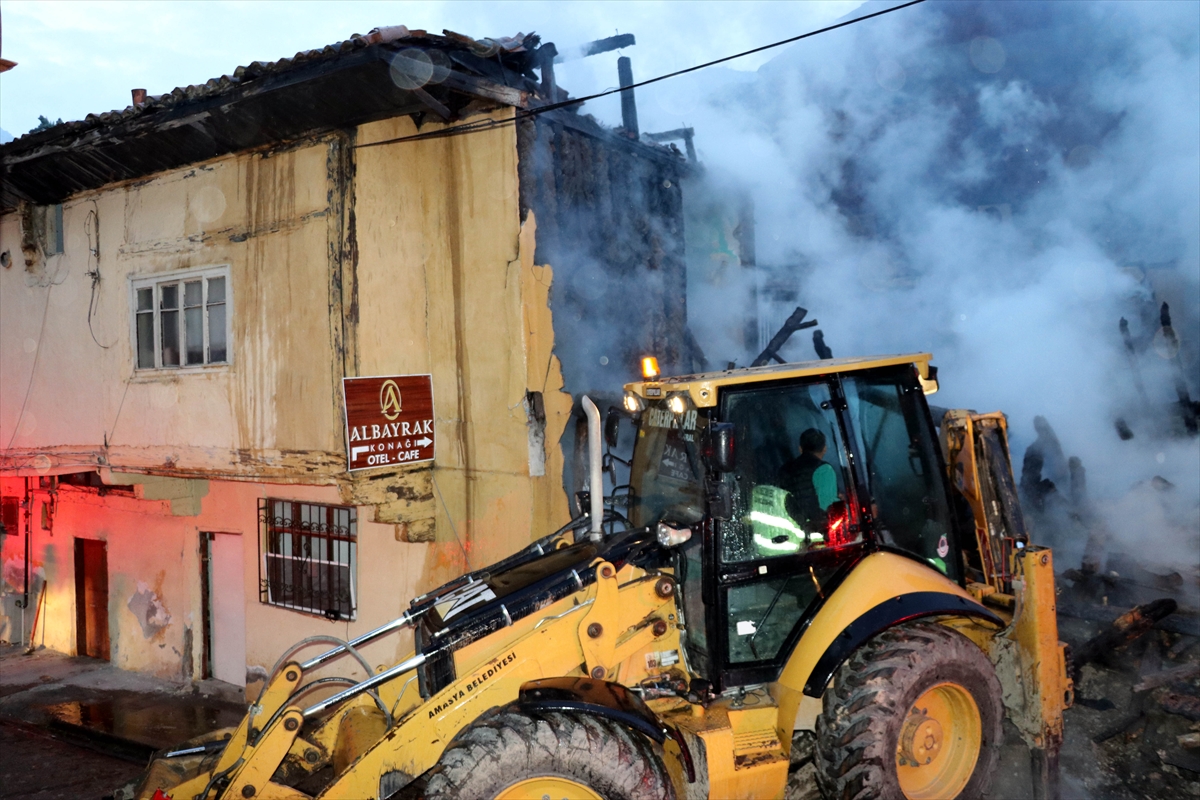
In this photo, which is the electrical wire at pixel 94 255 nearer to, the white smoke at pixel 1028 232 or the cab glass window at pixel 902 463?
the white smoke at pixel 1028 232

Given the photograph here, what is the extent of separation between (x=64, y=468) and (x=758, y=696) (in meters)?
8.57

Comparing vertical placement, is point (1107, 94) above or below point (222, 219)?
above

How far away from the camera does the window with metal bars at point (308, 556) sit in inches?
323

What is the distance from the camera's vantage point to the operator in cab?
13.8ft

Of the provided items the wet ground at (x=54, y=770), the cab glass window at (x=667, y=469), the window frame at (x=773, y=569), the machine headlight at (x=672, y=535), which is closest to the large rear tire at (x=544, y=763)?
the window frame at (x=773, y=569)

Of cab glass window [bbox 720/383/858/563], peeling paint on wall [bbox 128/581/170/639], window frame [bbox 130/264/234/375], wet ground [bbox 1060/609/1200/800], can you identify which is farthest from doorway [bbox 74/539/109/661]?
wet ground [bbox 1060/609/1200/800]

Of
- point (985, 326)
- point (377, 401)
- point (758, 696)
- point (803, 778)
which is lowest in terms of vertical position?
point (803, 778)

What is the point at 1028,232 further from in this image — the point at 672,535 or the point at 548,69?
the point at 672,535

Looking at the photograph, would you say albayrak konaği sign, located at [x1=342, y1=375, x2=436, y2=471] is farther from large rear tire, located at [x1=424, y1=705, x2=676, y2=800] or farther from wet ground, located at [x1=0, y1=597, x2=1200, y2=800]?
large rear tire, located at [x1=424, y1=705, x2=676, y2=800]

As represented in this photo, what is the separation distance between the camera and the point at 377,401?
694 centimetres

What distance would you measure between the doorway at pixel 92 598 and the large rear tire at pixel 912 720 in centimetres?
1072

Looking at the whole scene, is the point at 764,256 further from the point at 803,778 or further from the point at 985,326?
the point at 803,778

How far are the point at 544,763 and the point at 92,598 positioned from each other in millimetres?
10371

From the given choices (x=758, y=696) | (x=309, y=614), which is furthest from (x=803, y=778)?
(x=309, y=614)
